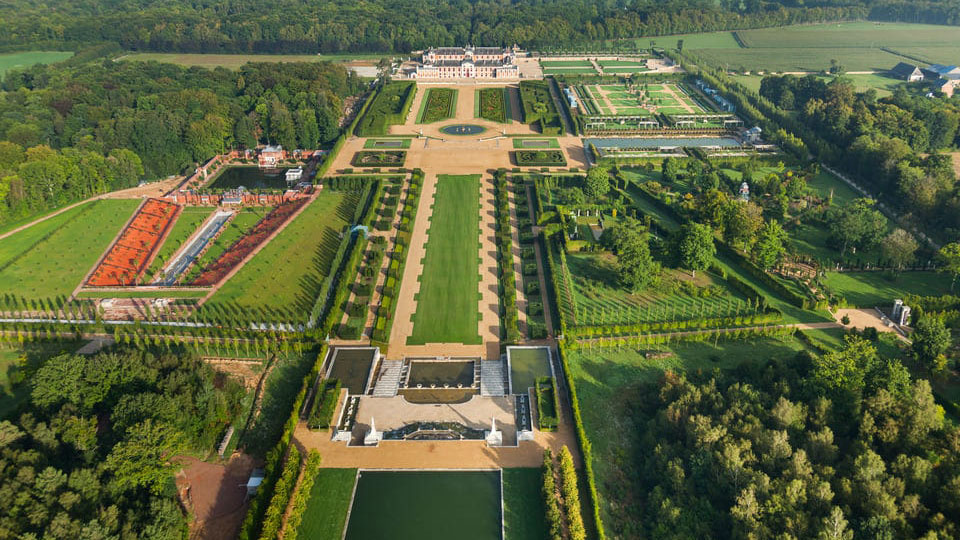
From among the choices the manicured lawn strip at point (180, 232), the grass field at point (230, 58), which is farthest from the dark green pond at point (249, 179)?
the grass field at point (230, 58)

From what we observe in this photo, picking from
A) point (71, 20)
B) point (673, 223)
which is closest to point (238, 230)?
point (673, 223)

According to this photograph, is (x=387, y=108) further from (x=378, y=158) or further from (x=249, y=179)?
(x=249, y=179)

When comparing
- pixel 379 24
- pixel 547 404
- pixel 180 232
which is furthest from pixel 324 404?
pixel 379 24

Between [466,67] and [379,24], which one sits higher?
[379,24]

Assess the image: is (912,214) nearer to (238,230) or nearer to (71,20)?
(238,230)


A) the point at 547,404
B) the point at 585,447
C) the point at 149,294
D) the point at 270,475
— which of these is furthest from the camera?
the point at 149,294

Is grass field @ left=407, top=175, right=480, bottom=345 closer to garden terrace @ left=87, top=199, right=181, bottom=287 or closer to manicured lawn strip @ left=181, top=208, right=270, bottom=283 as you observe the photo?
manicured lawn strip @ left=181, top=208, right=270, bottom=283
